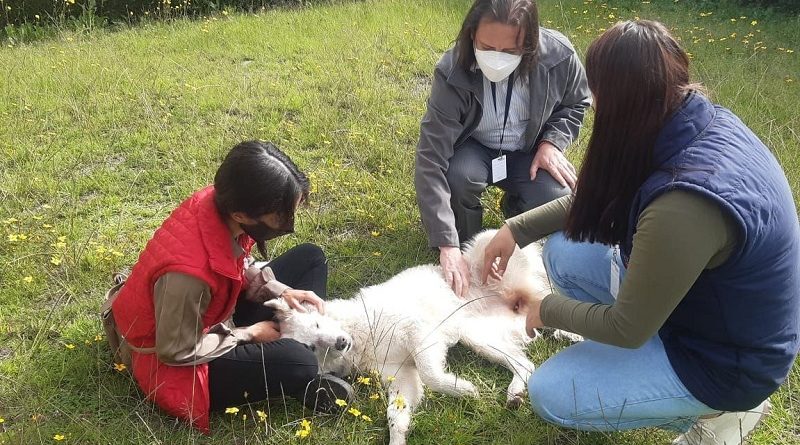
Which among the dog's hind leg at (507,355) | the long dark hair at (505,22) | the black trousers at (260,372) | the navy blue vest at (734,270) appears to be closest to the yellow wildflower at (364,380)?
the black trousers at (260,372)

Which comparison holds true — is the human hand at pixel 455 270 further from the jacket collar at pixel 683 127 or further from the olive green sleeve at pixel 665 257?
the jacket collar at pixel 683 127

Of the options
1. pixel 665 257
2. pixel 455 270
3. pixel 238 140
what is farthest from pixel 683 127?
pixel 238 140

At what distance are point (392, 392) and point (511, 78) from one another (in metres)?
1.62

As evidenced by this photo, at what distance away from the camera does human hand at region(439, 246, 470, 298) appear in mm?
2969

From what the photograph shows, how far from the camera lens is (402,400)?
7.83 feet

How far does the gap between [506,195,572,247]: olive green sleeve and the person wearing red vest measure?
85 centimetres

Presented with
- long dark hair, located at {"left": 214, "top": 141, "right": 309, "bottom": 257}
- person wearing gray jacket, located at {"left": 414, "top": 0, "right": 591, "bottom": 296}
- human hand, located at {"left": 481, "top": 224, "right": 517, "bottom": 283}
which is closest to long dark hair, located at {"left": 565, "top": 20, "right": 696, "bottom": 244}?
human hand, located at {"left": 481, "top": 224, "right": 517, "bottom": 283}

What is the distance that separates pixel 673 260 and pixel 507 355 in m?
1.22

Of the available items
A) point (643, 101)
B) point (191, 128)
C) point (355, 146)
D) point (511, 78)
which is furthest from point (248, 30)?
point (643, 101)

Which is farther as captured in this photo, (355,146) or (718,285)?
(355,146)

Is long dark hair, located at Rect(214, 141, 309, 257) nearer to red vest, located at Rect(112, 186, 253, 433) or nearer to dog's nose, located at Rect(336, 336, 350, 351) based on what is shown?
red vest, located at Rect(112, 186, 253, 433)

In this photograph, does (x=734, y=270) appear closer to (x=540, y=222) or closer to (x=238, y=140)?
(x=540, y=222)

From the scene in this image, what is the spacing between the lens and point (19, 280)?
125 inches

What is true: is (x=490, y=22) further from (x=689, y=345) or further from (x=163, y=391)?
(x=163, y=391)
